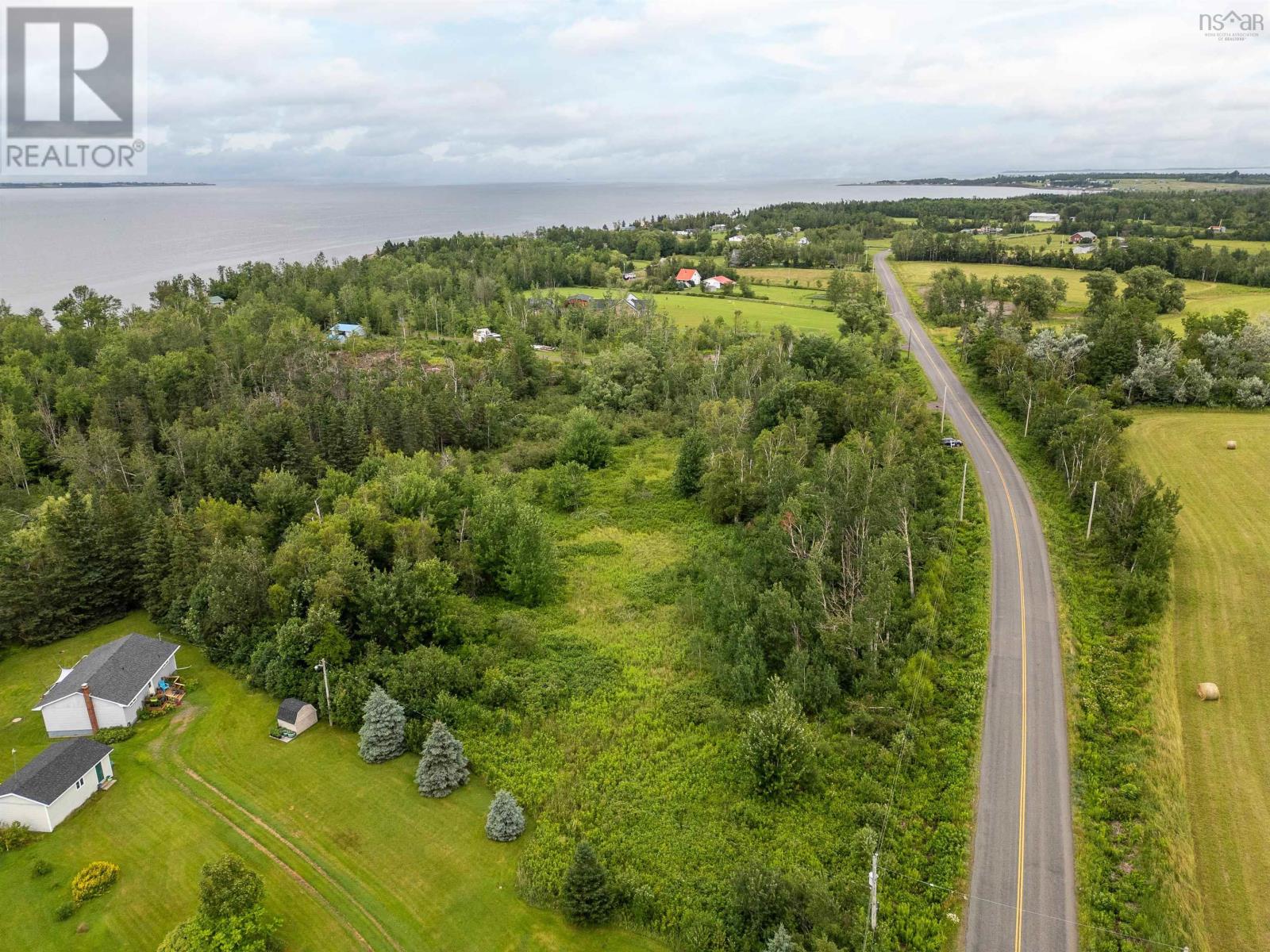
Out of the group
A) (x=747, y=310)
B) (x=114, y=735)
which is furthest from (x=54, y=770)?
(x=747, y=310)

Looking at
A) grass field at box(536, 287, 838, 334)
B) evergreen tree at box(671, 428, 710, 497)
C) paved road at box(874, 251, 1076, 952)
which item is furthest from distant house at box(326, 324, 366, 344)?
paved road at box(874, 251, 1076, 952)

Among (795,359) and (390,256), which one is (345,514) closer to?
(795,359)

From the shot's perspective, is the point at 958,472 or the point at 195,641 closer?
the point at 195,641

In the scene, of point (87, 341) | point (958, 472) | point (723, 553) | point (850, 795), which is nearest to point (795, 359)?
point (958, 472)

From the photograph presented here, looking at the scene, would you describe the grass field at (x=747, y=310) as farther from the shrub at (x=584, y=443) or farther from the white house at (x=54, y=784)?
the white house at (x=54, y=784)

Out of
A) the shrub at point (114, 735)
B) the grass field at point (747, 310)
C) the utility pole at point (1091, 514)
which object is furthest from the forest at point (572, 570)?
the grass field at point (747, 310)

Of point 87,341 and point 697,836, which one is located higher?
point 87,341

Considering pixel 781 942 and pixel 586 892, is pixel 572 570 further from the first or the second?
pixel 781 942
